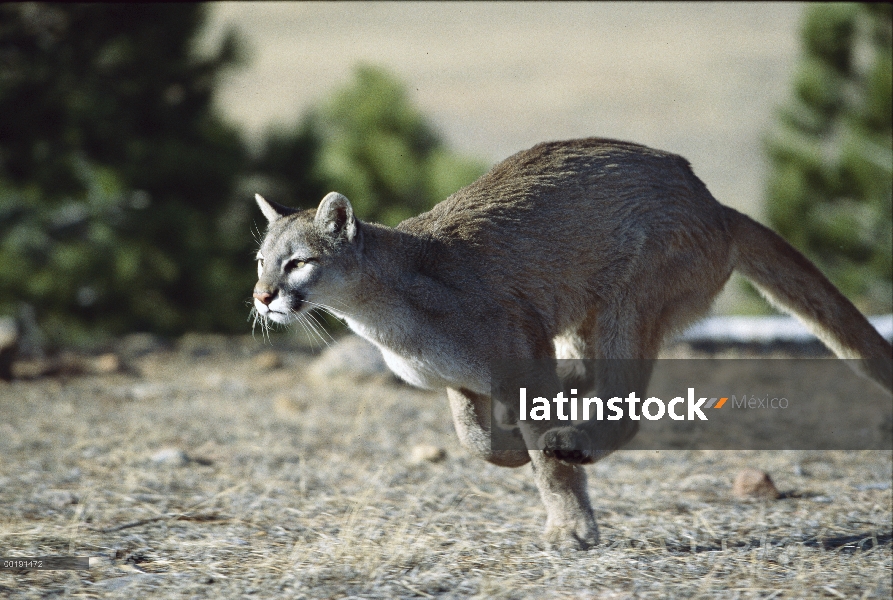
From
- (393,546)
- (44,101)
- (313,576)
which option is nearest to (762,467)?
(393,546)

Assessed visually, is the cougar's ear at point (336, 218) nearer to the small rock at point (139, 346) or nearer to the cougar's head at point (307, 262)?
the cougar's head at point (307, 262)

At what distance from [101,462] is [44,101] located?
636 cm

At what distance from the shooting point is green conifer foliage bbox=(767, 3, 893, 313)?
13438 mm

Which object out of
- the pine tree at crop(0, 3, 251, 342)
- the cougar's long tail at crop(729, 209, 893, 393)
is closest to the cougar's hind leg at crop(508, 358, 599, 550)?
the cougar's long tail at crop(729, 209, 893, 393)

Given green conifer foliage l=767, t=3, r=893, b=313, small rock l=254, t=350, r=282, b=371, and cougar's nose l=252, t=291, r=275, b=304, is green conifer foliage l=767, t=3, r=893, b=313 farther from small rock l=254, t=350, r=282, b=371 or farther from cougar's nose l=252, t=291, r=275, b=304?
cougar's nose l=252, t=291, r=275, b=304

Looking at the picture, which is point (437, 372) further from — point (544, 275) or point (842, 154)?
point (842, 154)

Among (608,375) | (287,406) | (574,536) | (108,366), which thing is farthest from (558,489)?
(108,366)

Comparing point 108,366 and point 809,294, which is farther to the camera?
point 108,366

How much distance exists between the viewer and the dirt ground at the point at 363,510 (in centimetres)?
433

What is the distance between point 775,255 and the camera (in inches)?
226

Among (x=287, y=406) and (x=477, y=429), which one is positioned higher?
(x=287, y=406)

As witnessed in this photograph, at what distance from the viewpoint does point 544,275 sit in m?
5.21

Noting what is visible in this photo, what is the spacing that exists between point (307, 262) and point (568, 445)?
1.53 m

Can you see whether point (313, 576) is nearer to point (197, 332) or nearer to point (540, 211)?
point (540, 211)
